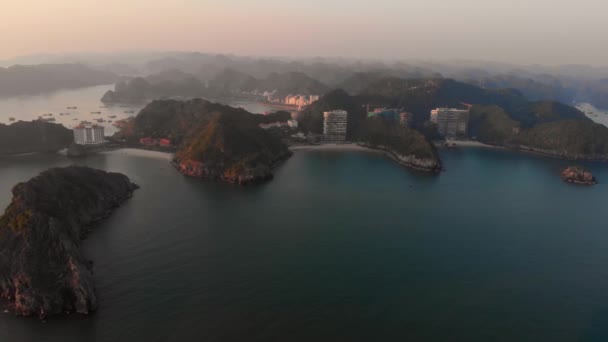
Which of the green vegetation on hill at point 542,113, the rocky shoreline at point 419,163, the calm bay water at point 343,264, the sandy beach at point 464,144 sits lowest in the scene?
the calm bay water at point 343,264

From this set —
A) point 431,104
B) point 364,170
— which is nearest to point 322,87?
point 431,104

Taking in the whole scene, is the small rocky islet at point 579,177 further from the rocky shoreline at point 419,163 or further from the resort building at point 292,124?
the resort building at point 292,124

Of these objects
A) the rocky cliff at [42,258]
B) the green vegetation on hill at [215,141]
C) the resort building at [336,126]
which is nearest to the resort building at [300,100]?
the resort building at [336,126]

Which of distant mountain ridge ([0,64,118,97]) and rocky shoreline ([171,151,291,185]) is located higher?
distant mountain ridge ([0,64,118,97])

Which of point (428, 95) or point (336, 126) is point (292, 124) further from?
point (428, 95)

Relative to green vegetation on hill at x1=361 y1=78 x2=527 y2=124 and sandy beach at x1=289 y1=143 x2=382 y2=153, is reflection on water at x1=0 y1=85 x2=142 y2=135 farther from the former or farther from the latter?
green vegetation on hill at x1=361 y1=78 x2=527 y2=124

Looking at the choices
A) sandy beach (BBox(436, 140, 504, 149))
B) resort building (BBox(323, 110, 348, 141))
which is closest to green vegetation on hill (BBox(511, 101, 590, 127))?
sandy beach (BBox(436, 140, 504, 149))
